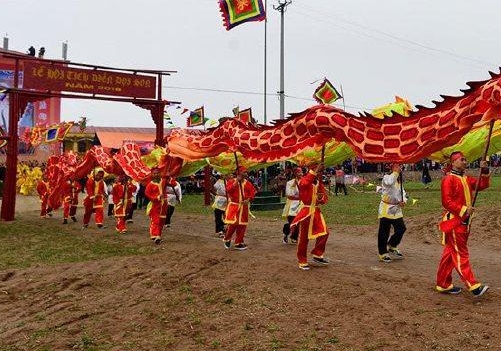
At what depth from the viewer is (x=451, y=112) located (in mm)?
6645

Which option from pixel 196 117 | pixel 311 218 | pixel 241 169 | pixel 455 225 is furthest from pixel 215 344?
pixel 196 117

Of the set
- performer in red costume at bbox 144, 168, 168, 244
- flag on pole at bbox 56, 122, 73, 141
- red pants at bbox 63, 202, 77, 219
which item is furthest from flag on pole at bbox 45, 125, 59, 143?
performer in red costume at bbox 144, 168, 168, 244

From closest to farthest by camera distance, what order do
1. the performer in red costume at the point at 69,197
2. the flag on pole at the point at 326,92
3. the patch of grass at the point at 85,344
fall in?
the patch of grass at the point at 85,344 < the flag on pole at the point at 326,92 < the performer in red costume at the point at 69,197

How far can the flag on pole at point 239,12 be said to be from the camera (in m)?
11.9

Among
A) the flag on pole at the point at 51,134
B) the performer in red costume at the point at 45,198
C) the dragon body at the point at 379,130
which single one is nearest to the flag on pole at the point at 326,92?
the dragon body at the point at 379,130

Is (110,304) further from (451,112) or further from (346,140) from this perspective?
(451,112)

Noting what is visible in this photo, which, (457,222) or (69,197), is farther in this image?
(69,197)

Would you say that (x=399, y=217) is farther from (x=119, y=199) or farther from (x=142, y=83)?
(x=142, y=83)

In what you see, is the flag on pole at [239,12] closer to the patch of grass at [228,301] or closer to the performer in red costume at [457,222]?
the performer in red costume at [457,222]

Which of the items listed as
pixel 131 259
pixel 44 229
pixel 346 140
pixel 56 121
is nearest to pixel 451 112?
pixel 346 140

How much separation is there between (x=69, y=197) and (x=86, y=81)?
13.9 feet

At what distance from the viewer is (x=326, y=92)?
1753 cm

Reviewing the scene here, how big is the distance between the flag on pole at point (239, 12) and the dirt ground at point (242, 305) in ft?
17.5

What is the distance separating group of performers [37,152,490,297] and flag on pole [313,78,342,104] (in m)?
5.50
